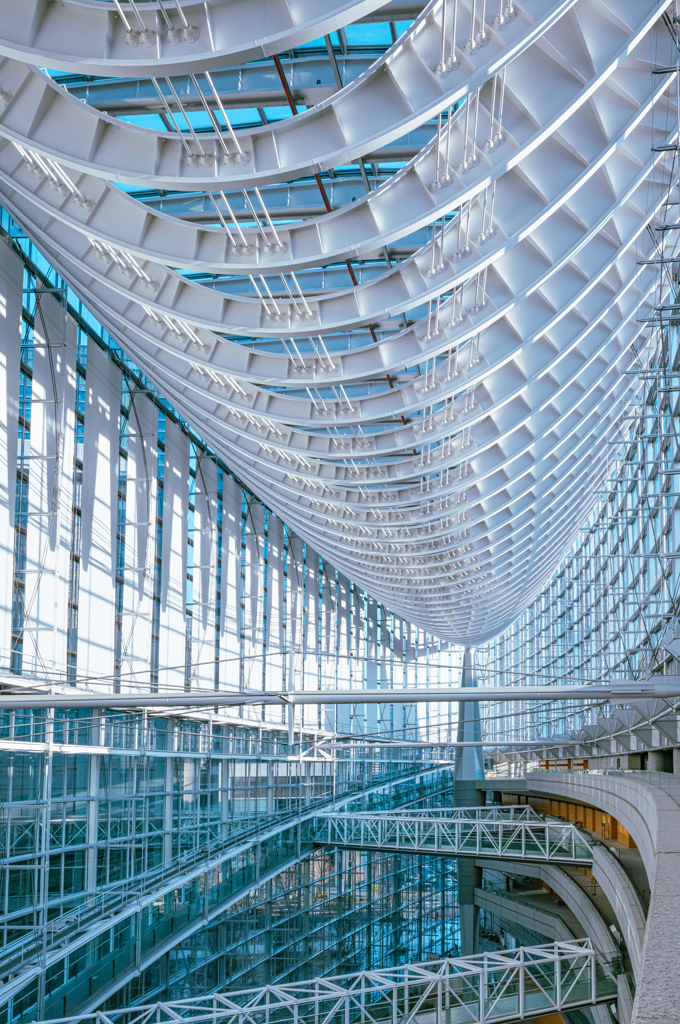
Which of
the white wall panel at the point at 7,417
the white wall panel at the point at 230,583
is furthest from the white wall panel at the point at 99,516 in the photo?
the white wall panel at the point at 230,583

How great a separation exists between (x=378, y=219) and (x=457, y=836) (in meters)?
30.4

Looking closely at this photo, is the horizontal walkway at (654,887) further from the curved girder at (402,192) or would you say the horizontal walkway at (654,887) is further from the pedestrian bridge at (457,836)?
the curved girder at (402,192)

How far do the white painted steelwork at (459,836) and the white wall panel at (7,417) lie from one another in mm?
19890

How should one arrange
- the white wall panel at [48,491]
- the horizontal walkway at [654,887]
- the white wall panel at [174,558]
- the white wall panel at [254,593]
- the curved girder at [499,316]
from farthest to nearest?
the white wall panel at [254,593] < the white wall panel at [174,558] < the white wall panel at [48,491] < the curved girder at [499,316] < the horizontal walkway at [654,887]

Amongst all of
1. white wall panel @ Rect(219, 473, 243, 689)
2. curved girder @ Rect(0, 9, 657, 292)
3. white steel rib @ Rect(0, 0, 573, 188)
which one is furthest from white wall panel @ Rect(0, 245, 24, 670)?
white wall panel @ Rect(219, 473, 243, 689)

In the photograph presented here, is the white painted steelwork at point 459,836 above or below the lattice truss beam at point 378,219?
below

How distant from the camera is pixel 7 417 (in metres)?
19.5

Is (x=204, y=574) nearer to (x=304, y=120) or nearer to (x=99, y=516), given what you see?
(x=99, y=516)

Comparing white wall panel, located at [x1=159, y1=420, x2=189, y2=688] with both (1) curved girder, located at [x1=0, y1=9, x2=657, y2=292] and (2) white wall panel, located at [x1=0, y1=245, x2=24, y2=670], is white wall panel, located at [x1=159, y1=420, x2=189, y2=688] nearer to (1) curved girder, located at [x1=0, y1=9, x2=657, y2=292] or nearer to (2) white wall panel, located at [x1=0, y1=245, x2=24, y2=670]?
(2) white wall panel, located at [x1=0, y1=245, x2=24, y2=670]

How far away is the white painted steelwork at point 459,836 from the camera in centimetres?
3238

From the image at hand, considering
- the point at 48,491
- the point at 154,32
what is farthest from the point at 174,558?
the point at 154,32

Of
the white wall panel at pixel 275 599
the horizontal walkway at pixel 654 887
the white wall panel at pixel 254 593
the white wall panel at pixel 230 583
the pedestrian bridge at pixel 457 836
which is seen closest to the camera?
the horizontal walkway at pixel 654 887

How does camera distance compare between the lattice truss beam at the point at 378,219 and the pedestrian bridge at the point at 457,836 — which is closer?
the lattice truss beam at the point at 378,219

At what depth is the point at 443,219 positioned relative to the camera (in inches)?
549
